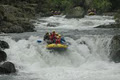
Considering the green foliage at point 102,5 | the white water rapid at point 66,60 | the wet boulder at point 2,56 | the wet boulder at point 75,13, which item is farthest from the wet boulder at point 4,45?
the green foliage at point 102,5

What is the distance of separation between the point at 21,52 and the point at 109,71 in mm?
4987

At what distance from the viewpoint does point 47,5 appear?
46.9 meters

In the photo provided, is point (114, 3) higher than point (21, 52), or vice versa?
point (114, 3)

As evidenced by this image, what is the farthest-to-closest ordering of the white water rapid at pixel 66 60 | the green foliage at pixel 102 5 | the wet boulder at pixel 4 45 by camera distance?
the green foliage at pixel 102 5
the wet boulder at pixel 4 45
the white water rapid at pixel 66 60

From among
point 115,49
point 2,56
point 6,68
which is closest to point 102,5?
point 115,49

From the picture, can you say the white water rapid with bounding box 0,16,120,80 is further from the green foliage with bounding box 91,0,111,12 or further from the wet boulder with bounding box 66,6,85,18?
the green foliage with bounding box 91,0,111,12

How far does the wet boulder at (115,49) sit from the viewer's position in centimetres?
1601

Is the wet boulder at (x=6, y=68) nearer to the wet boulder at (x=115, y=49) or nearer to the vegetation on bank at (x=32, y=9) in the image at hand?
the wet boulder at (x=115, y=49)

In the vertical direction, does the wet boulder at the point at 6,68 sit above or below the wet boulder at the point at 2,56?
below

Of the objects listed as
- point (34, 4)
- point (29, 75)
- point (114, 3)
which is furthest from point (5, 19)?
point (114, 3)

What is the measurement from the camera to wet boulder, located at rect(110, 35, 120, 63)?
16.0 meters

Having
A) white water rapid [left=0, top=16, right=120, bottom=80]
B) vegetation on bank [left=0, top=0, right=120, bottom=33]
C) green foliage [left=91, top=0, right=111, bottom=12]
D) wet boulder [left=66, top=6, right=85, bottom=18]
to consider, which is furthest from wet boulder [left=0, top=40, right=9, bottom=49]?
green foliage [left=91, top=0, right=111, bottom=12]

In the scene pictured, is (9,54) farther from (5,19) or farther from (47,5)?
(47,5)

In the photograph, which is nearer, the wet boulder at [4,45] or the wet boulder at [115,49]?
the wet boulder at [115,49]
